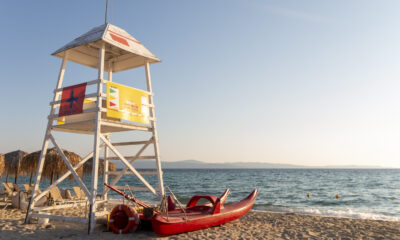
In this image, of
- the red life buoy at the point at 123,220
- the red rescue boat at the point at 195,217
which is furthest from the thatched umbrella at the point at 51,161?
the red life buoy at the point at 123,220

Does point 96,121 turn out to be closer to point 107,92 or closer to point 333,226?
point 107,92

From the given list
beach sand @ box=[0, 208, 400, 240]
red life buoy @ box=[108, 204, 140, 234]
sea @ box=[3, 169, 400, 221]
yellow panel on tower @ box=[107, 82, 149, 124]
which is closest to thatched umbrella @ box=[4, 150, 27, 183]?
Result: sea @ box=[3, 169, 400, 221]

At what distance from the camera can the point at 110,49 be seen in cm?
1073

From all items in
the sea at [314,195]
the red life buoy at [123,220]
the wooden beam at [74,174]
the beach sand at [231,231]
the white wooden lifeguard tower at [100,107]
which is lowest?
the sea at [314,195]

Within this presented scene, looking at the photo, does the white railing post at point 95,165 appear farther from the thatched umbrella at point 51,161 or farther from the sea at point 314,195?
the thatched umbrella at point 51,161

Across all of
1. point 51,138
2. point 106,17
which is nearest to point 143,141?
point 51,138

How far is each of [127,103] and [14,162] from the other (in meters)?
16.6

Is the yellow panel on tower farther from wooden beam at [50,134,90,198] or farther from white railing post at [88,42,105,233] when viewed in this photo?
wooden beam at [50,134,90,198]

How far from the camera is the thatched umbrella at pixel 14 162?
2149cm

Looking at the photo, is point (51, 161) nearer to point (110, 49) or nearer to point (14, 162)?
point (14, 162)

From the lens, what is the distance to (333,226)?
1199 cm

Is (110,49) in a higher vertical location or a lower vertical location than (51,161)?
higher

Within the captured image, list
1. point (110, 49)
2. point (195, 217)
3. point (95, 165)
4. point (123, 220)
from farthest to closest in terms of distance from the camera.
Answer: point (110, 49) < point (195, 217) < point (123, 220) < point (95, 165)

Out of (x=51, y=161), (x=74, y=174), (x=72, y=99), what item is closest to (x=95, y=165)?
(x=74, y=174)
